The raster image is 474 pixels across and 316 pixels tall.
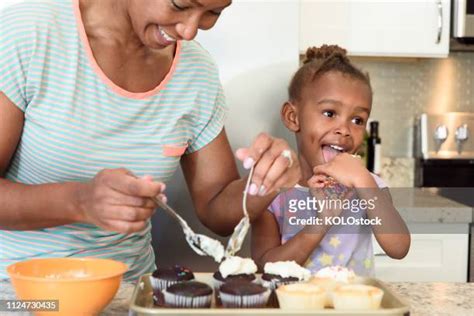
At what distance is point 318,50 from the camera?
1.67 metres

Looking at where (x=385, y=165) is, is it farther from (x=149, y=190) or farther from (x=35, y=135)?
(x=149, y=190)

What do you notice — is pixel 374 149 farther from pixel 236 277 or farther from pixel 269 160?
pixel 236 277

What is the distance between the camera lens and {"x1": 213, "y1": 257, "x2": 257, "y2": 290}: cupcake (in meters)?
0.90

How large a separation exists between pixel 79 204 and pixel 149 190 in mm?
162

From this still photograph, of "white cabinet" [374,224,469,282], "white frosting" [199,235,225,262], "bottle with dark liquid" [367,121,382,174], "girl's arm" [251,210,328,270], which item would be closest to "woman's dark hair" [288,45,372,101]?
"girl's arm" [251,210,328,270]

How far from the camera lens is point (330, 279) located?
2.99ft

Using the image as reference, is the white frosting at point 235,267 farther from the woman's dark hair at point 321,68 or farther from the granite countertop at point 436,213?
the granite countertop at point 436,213

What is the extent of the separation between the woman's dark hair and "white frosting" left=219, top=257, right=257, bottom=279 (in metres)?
0.76

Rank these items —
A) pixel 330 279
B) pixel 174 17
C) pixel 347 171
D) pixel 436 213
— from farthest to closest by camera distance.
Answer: pixel 436 213
pixel 347 171
pixel 174 17
pixel 330 279

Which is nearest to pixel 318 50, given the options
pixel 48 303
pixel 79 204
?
pixel 79 204

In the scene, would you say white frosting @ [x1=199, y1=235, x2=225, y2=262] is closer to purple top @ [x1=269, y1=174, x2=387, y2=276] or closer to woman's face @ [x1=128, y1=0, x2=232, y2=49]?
woman's face @ [x1=128, y1=0, x2=232, y2=49]

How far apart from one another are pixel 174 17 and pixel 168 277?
413mm

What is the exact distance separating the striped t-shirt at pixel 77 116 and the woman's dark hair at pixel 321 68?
34 centimetres

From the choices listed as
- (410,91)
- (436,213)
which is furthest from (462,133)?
(436,213)
